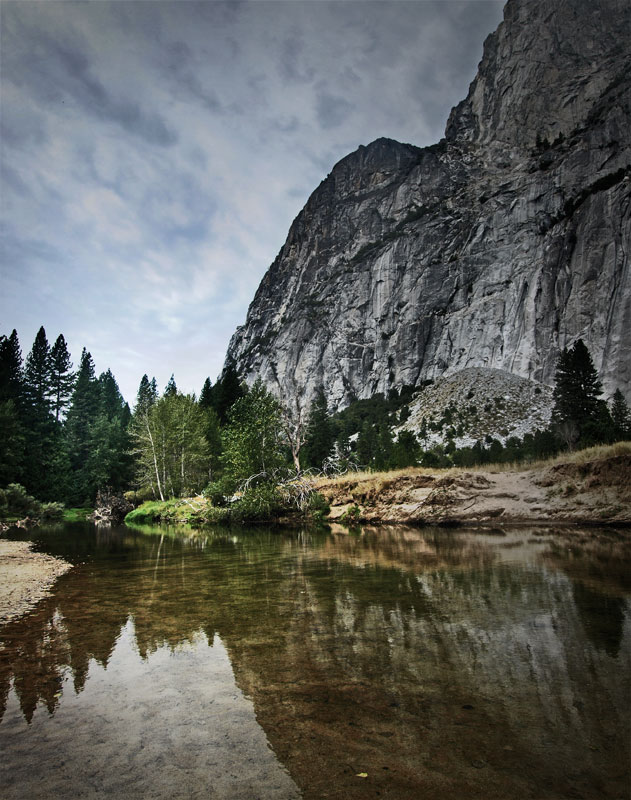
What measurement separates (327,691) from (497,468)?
2080 centimetres

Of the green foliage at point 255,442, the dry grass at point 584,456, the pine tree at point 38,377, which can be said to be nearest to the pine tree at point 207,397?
the pine tree at point 38,377

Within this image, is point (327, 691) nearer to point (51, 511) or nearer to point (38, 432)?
point (51, 511)

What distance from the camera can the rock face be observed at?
9300cm

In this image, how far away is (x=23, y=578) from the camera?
32.0 feet

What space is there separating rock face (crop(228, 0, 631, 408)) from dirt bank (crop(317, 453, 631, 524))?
6993 centimetres

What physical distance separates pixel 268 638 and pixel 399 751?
9.00ft

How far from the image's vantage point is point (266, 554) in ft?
43.9

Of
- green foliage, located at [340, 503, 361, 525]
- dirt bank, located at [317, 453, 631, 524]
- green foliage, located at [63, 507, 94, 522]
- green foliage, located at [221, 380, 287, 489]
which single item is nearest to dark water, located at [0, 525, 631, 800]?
dirt bank, located at [317, 453, 631, 524]

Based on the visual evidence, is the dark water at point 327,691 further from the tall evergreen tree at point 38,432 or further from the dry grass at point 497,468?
the tall evergreen tree at point 38,432

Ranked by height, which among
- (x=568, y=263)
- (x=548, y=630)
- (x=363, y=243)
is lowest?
(x=548, y=630)

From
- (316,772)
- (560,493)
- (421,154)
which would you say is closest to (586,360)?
(560,493)

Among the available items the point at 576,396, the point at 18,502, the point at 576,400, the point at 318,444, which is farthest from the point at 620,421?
the point at 18,502

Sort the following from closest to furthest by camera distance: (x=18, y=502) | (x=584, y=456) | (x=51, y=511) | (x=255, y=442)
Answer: (x=584, y=456), (x=255, y=442), (x=18, y=502), (x=51, y=511)

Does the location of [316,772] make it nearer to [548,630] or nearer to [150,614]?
[548,630]
